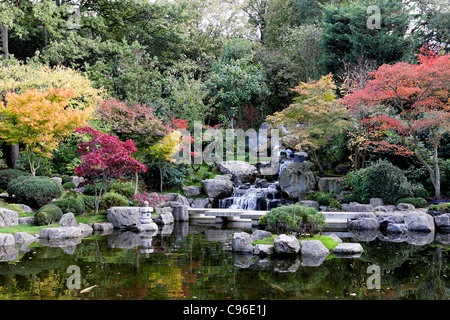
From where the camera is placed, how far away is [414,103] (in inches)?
507

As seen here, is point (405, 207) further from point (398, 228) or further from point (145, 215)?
point (145, 215)

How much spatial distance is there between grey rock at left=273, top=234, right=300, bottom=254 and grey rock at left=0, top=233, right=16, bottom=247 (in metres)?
5.76

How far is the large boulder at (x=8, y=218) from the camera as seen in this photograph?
363 inches

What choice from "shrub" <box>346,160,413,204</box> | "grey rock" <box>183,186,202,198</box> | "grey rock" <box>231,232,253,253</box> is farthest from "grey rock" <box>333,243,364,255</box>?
"grey rock" <box>183,186,202,198</box>

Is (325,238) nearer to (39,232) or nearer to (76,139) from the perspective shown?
(39,232)

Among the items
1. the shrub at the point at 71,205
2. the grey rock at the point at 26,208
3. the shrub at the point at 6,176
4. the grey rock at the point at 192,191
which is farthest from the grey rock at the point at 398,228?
the shrub at the point at 6,176

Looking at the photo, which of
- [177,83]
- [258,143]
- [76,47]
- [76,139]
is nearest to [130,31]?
[76,47]

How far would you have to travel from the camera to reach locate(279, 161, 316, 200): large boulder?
14.5 m

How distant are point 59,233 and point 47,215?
0.95 meters

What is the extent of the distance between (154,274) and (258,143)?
15.0m

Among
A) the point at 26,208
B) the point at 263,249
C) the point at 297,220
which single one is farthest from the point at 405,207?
the point at 26,208

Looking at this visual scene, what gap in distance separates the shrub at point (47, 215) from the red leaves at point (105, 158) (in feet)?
4.17

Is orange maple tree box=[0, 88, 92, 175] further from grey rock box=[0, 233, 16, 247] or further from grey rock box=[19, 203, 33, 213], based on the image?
grey rock box=[0, 233, 16, 247]

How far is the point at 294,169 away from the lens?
48.2 ft
